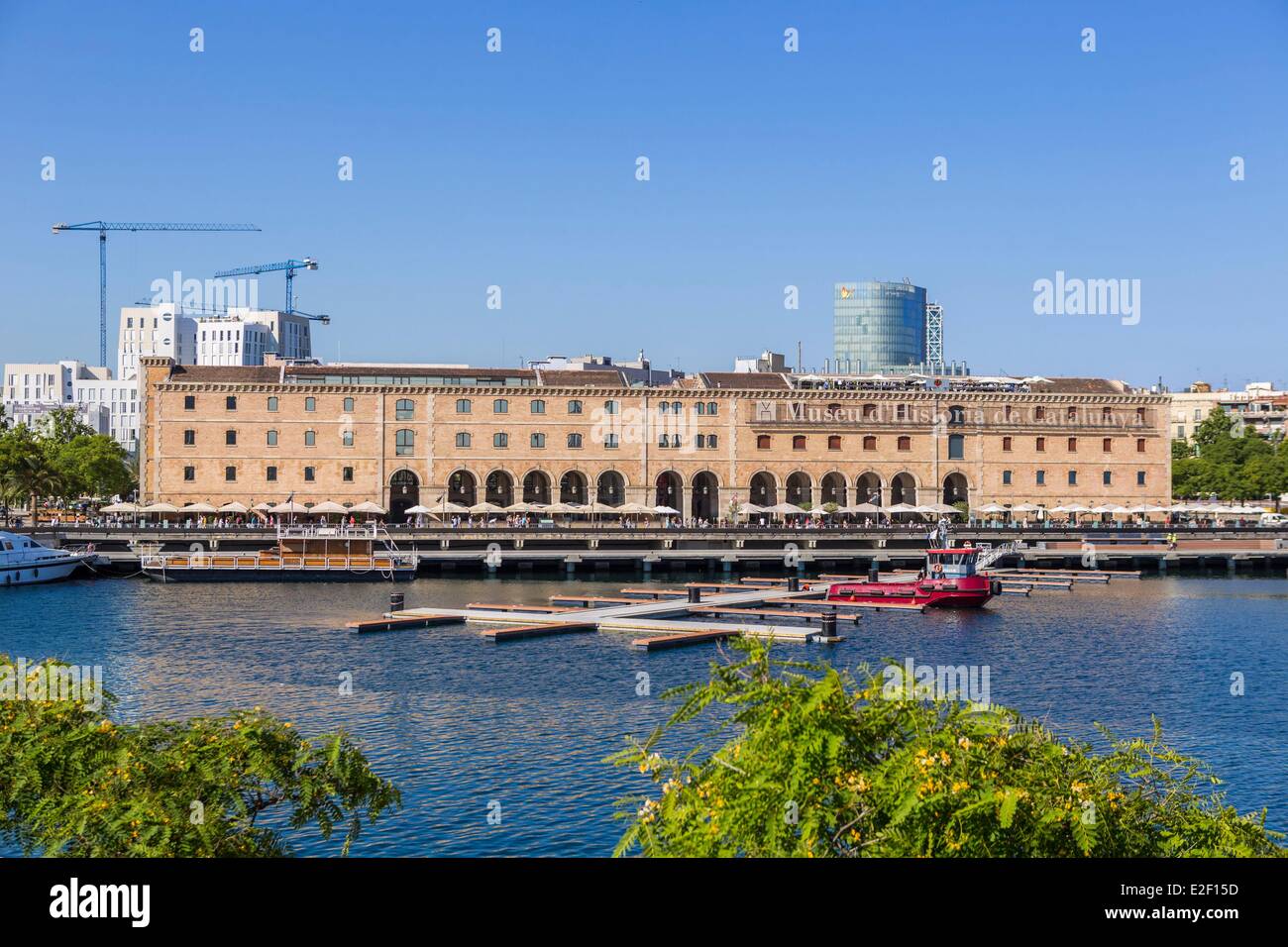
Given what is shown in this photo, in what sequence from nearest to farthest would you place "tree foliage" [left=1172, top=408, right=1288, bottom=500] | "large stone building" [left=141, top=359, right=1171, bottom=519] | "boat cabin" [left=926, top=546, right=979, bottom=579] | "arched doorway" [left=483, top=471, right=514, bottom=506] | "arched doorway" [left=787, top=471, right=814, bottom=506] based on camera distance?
"boat cabin" [left=926, top=546, right=979, bottom=579], "large stone building" [left=141, top=359, right=1171, bottom=519], "arched doorway" [left=483, top=471, right=514, bottom=506], "arched doorway" [left=787, top=471, right=814, bottom=506], "tree foliage" [left=1172, top=408, right=1288, bottom=500]

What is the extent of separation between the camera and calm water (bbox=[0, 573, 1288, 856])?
3052 centimetres

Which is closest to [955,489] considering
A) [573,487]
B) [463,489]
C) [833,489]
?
[833,489]

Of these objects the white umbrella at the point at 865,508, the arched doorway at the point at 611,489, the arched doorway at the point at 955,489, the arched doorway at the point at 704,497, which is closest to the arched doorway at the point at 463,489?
the arched doorway at the point at 611,489

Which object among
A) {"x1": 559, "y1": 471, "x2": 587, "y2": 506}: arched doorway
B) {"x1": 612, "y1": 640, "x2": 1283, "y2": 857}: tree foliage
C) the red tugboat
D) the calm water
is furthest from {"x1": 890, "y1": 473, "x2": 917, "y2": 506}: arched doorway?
{"x1": 612, "y1": 640, "x2": 1283, "y2": 857}: tree foliage

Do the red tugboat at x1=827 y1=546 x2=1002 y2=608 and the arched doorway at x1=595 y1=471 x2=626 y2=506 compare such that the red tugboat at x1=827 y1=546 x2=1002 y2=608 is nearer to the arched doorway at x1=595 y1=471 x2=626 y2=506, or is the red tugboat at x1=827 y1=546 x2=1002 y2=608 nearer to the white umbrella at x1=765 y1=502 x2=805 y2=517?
the white umbrella at x1=765 y1=502 x2=805 y2=517

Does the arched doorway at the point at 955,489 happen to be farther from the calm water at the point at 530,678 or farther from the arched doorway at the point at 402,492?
the arched doorway at the point at 402,492

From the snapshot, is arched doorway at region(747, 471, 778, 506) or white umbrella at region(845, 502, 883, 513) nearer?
white umbrella at region(845, 502, 883, 513)

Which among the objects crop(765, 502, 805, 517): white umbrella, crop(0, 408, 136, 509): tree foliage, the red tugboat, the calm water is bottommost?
the calm water

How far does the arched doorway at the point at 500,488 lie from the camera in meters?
114

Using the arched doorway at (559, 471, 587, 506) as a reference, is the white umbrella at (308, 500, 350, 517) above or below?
Answer: below

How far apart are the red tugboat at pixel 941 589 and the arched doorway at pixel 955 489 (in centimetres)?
4279

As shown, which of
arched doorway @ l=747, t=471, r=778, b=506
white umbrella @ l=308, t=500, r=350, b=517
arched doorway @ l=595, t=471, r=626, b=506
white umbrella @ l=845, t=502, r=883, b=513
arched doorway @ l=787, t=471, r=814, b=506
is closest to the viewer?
white umbrella @ l=308, t=500, r=350, b=517

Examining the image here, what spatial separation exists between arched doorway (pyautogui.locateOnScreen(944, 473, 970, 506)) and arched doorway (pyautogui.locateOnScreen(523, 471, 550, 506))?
3632cm
